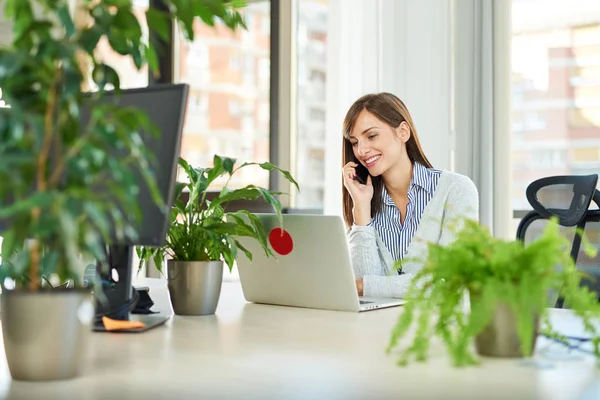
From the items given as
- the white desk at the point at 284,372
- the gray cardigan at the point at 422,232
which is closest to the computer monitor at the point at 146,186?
the white desk at the point at 284,372

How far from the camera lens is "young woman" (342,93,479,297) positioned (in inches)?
97.8

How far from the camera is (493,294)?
1087 mm

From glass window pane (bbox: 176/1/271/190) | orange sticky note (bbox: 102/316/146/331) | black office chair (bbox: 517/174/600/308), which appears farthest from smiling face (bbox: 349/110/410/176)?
glass window pane (bbox: 176/1/271/190)

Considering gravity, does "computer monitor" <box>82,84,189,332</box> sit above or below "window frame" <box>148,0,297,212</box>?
below

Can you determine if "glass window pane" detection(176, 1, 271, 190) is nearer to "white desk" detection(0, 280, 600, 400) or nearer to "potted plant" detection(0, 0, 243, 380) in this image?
"white desk" detection(0, 280, 600, 400)

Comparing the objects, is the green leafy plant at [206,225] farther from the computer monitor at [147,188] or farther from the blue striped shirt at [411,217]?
the blue striped shirt at [411,217]

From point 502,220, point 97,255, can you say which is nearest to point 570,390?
point 97,255

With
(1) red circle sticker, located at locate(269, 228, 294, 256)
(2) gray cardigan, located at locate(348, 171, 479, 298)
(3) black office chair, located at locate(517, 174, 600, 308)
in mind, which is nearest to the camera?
(1) red circle sticker, located at locate(269, 228, 294, 256)

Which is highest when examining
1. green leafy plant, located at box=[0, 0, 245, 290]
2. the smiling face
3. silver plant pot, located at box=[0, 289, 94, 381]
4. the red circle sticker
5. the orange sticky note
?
the smiling face

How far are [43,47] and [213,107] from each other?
3464 millimetres

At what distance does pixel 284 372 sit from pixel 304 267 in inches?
27.0

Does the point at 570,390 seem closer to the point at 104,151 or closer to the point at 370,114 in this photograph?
the point at 104,151

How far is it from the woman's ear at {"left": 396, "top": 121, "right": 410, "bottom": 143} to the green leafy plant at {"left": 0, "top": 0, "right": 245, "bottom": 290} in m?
1.78

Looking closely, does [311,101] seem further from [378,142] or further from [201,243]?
[201,243]
